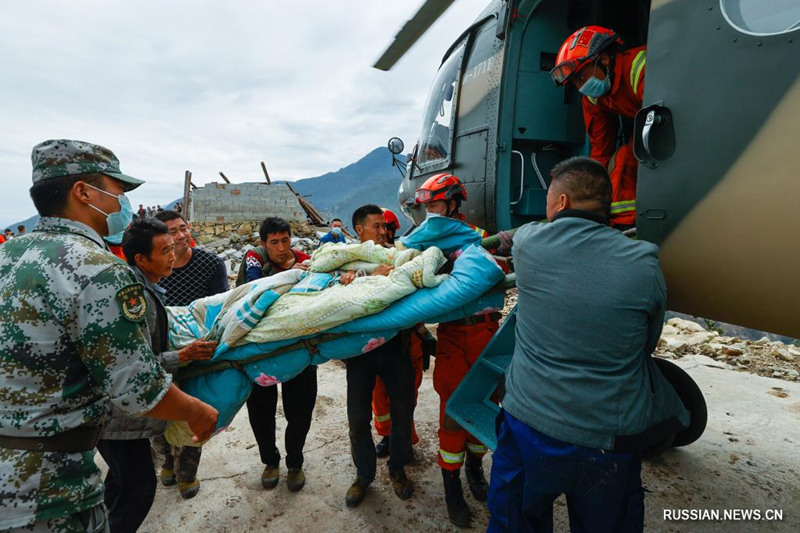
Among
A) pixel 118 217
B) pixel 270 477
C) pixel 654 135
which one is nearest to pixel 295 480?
pixel 270 477

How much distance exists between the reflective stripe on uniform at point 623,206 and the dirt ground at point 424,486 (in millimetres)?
1761

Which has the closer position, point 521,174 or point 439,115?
point 521,174

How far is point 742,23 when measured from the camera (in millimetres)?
1481

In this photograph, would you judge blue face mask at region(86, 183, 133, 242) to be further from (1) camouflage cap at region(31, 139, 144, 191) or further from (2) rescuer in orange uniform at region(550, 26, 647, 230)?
(2) rescuer in orange uniform at region(550, 26, 647, 230)

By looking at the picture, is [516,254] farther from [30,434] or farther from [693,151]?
[30,434]

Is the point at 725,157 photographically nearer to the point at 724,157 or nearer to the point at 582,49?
the point at 724,157

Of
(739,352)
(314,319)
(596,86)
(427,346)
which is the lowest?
(739,352)

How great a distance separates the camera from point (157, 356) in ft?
6.04

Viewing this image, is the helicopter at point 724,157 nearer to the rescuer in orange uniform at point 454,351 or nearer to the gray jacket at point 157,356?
the rescuer in orange uniform at point 454,351

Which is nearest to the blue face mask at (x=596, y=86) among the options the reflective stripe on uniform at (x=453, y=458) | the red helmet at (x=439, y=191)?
the red helmet at (x=439, y=191)

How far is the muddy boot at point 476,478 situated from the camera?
2.54 metres

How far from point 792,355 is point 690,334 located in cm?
109

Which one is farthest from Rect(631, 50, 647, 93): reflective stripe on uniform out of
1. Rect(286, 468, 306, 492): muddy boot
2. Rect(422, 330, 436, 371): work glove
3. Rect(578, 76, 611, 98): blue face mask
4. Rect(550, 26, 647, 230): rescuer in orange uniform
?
Rect(286, 468, 306, 492): muddy boot

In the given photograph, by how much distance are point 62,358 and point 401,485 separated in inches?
78.8
